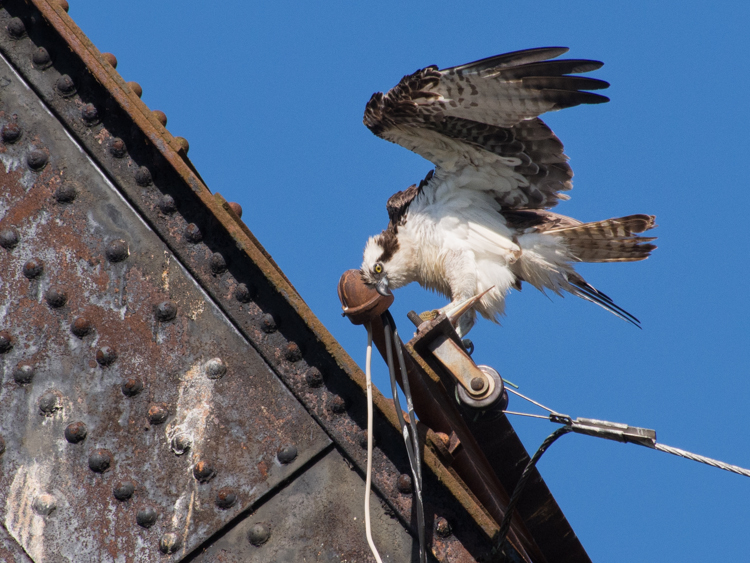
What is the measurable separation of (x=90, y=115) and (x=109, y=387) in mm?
1050

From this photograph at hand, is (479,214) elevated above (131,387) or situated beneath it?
elevated above

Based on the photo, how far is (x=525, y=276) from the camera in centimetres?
626

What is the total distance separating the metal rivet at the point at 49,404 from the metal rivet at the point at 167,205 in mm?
755

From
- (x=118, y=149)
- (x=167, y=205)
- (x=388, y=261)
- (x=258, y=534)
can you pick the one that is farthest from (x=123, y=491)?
(x=388, y=261)

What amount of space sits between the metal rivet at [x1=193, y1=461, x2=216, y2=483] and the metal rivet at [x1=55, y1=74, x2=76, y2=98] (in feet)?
4.94

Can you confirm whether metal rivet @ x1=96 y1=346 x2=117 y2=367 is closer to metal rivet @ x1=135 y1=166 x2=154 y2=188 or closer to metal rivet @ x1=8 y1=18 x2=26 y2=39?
metal rivet @ x1=135 y1=166 x2=154 y2=188

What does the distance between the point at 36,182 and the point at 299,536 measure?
5.22ft

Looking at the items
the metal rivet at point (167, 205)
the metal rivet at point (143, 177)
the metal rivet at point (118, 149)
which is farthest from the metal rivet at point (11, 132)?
the metal rivet at point (167, 205)

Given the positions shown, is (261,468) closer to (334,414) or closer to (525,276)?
(334,414)

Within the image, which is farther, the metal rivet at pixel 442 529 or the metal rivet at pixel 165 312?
the metal rivet at pixel 165 312

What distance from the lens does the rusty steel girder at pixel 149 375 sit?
7.76ft

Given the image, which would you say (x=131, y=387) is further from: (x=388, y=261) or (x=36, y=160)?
(x=388, y=261)

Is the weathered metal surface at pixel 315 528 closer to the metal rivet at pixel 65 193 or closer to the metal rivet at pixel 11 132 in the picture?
the metal rivet at pixel 65 193

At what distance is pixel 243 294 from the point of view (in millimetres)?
2645
